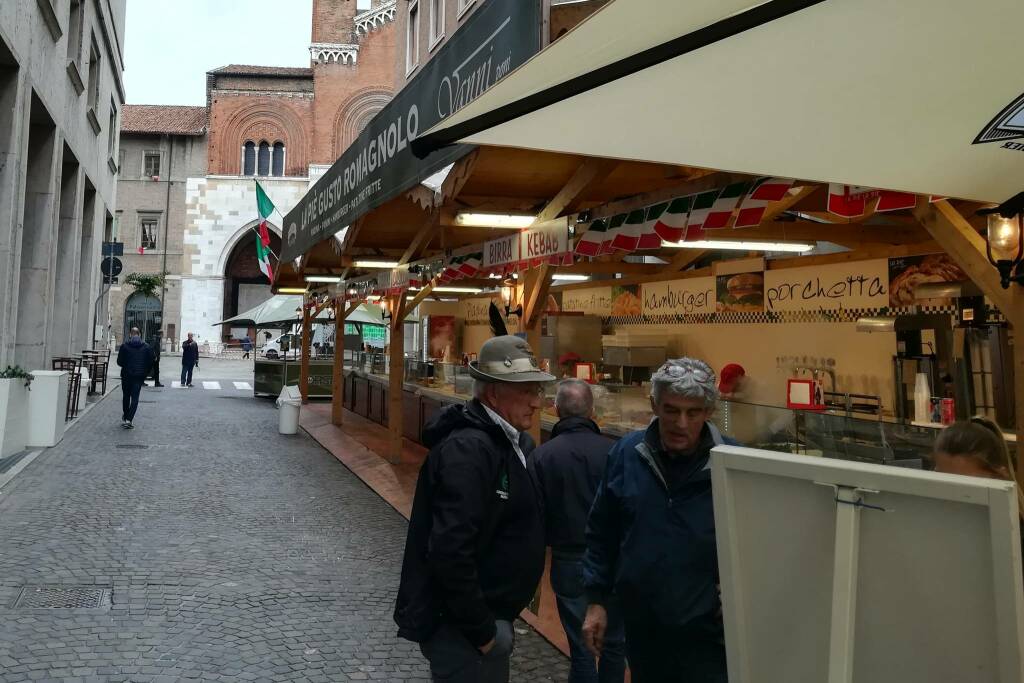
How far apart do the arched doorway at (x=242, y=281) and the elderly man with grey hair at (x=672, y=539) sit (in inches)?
1733

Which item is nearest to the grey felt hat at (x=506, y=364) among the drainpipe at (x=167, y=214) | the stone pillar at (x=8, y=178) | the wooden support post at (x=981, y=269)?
the wooden support post at (x=981, y=269)

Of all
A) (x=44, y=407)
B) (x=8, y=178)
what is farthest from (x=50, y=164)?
(x=44, y=407)

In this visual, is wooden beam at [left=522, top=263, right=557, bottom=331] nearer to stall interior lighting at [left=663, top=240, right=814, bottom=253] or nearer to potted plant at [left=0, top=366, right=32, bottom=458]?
stall interior lighting at [left=663, top=240, right=814, bottom=253]

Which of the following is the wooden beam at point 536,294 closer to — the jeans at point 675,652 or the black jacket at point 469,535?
the black jacket at point 469,535

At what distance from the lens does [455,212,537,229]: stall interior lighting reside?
6961 millimetres

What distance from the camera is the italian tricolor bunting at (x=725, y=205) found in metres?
4.21

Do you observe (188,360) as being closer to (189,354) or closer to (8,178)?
(189,354)

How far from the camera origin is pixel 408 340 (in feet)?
128

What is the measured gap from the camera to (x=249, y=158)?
1743 inches

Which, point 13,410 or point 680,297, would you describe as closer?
point 13,410

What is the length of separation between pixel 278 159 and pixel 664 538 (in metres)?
45.7

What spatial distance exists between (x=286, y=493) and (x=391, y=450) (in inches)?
91.2

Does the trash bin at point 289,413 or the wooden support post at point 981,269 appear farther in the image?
the trash bin at point 289,413

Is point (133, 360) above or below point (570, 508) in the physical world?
above
